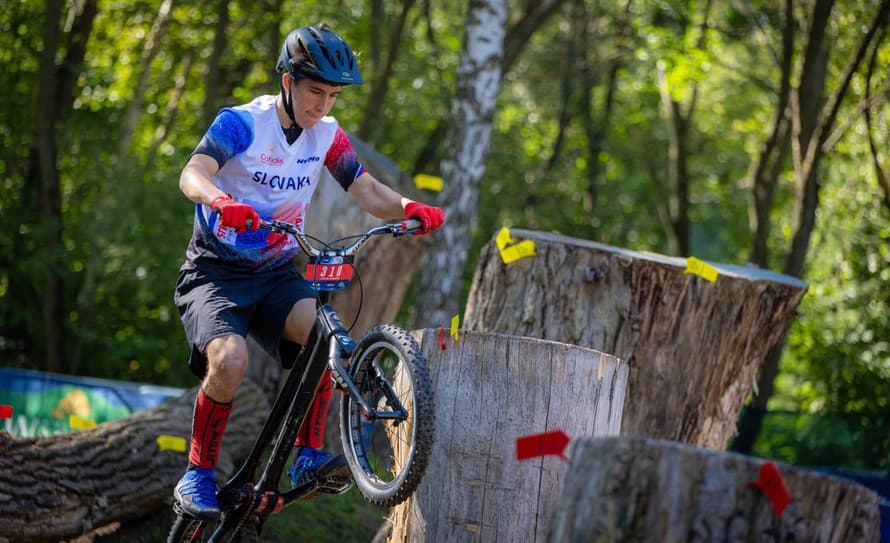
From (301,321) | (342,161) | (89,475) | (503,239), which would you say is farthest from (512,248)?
(89,475)

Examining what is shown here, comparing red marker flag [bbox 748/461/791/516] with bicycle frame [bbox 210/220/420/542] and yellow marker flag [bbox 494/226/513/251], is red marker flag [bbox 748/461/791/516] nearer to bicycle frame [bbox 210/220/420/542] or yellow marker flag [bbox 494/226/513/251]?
bicycle frame [bbox 210/220/420/542]

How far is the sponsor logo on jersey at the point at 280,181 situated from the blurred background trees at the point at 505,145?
4.63 meters

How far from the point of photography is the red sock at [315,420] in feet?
14.4

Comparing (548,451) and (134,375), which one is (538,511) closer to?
(548,451)

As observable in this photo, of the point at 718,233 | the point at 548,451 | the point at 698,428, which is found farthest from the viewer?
the point at 718,233

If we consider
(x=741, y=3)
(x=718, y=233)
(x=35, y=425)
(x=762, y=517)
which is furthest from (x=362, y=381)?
(x=718, y=233)

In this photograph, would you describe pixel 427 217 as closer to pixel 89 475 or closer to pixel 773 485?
pixel 773 485

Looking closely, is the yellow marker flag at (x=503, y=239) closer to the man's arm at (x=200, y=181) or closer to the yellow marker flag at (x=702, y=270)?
the yellow marker flag at (x=702, y=270)

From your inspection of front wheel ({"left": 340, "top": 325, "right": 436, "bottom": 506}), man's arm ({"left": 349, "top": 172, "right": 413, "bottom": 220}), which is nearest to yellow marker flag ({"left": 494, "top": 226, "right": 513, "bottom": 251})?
man's arm ({"left": 349, "top": 172, "right": 413, "bottom": 220})

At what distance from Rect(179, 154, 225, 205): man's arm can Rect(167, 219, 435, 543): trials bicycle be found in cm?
23

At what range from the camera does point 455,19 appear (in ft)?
56.0

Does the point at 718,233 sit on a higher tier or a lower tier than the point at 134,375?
higher

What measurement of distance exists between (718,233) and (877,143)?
6582 millimetres

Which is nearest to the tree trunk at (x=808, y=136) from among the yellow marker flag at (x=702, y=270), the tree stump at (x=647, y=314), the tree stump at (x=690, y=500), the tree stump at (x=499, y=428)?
the tree stump at (x=647, y=314)
